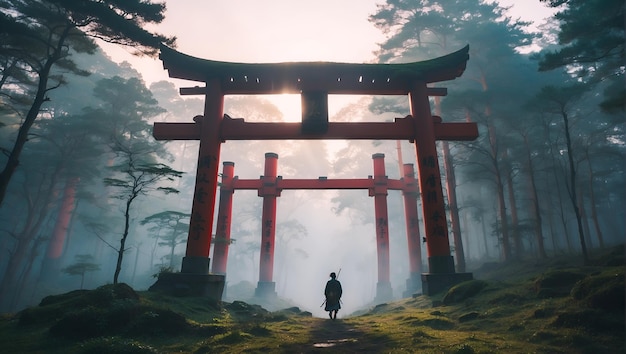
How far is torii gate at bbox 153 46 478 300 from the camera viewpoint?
1107cm

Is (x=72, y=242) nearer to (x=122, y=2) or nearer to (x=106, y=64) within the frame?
(x=106, y=64)

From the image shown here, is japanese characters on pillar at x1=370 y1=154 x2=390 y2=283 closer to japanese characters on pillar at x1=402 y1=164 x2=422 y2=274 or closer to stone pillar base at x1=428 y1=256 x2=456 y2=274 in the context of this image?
japanese characters on pillar at x1=402 y1=164 x2=422 y2=274

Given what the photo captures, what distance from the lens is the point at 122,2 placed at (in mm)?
10555

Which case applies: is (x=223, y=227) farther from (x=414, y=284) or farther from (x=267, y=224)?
(x=414, y=284)

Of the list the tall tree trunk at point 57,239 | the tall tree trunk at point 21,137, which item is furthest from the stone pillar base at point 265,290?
the tall tree trunk at point 57,239

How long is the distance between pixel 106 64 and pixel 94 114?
73.4 feet

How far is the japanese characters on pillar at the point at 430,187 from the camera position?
10.6 m

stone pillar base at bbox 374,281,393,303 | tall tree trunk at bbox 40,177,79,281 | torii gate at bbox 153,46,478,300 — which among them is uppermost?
torii gate at bbox 153,46,478,300

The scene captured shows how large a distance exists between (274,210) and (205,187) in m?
9.50

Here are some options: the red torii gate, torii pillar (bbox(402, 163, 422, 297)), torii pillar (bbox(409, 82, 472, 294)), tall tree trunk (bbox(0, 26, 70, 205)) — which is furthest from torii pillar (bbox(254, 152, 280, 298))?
tall tree trunk (bbox(0, 26, 70, 205))

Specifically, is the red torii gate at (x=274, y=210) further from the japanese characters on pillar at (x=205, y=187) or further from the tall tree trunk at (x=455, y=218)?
the japanese characters on pillar at (x=205, y=187)

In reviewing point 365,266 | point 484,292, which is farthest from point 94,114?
point 365,266

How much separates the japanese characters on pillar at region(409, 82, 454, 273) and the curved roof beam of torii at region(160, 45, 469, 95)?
684mm

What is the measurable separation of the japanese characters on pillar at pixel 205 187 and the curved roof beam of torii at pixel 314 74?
68 centimetres
